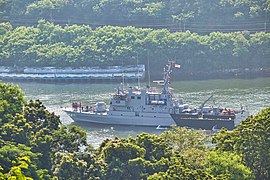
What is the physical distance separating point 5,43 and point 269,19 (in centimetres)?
3297

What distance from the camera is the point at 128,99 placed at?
225 feet

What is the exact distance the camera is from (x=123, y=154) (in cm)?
3984

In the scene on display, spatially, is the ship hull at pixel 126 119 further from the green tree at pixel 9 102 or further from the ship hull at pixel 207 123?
the green tree at pixel 9 102

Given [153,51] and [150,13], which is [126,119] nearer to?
[153,51]

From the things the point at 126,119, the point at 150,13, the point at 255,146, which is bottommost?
the point at 126,119

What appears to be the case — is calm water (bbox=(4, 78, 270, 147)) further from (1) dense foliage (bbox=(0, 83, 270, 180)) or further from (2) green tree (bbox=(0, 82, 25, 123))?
(1) dense foliage (bbox=(0, 83, 270, 180))

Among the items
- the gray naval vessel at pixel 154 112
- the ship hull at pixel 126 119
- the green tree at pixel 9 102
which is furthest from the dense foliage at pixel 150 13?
the green tree at pixel 9 102

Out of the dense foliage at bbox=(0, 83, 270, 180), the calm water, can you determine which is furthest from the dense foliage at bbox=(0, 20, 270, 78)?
the dense foliage at bbox=(0, 83, 270, 180)

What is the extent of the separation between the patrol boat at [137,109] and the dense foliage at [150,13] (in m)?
35.9

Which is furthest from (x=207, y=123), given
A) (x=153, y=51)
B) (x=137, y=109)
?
(x=153, y=51)

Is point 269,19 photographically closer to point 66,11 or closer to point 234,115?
point 66,11

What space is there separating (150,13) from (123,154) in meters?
65.7

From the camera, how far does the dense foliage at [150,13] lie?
102562 mm

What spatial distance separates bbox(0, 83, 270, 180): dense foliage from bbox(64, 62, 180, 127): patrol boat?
80.5ft
